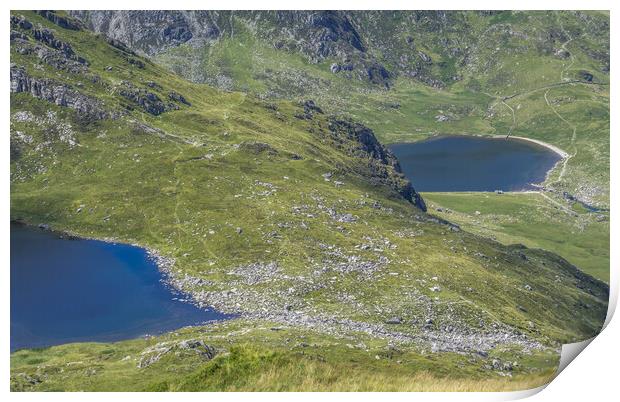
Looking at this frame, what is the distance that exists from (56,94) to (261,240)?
248ft

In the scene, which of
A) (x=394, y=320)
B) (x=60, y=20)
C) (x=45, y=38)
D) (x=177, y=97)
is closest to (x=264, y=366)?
(x=394, y=320)

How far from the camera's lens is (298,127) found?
18425 centimetres

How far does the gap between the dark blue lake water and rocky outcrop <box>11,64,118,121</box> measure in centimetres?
4270

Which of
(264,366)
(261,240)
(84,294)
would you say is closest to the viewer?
(264,366)

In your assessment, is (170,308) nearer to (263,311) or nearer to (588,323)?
(263,311)

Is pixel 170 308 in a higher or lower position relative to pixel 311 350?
lower

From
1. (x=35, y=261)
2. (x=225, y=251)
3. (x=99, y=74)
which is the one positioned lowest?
(x=35, y=261)

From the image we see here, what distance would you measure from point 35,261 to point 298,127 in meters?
101

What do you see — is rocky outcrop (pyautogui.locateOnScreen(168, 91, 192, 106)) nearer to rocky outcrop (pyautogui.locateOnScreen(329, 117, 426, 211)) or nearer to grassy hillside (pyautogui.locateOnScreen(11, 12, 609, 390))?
grassy hillside (pyautogui.locateOnScreen(11, 12, 609, 390))

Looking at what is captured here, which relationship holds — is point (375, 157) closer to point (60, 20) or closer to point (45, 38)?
point (45, 38)

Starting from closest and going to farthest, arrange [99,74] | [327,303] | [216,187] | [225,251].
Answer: [327,303] → [225,251] → [216,187] → [99,74]

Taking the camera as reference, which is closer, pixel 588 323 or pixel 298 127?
pixel 588 323

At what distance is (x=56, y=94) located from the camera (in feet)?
472

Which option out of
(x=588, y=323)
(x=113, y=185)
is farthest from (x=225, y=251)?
(x=588, y=323)
